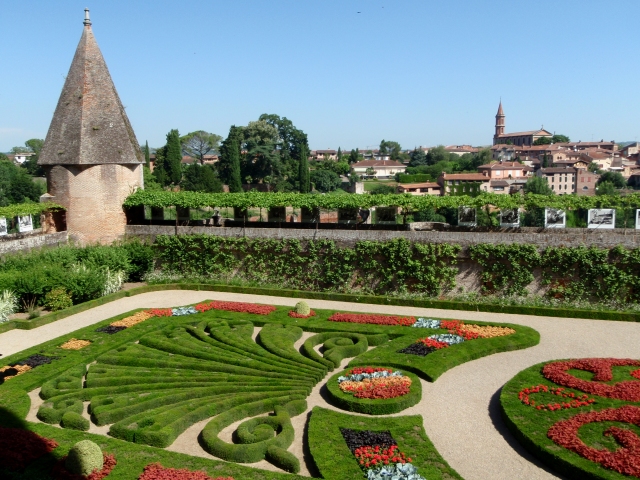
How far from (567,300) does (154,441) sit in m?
16.3

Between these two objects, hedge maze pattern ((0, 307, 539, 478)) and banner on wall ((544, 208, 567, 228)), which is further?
banner on wall ((544, 208, 567, 228))

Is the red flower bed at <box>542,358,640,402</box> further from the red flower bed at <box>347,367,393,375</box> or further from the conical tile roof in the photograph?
the conical tile roof

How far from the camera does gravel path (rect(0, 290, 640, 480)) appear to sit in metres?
11.4

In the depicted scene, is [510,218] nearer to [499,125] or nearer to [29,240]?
[29,240]

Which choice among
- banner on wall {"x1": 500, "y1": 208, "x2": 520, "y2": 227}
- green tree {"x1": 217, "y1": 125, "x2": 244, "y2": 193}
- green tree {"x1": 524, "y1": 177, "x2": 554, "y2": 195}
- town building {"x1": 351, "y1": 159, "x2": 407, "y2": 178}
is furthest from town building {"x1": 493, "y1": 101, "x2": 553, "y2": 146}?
banner on wall {"x1": 500, "y1": 208, "x2": 520, "y2": 227}

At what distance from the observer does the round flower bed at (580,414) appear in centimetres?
1070

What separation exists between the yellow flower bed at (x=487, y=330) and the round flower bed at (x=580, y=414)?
2.65 meters

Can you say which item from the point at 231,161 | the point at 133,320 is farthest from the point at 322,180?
the point at 133,320

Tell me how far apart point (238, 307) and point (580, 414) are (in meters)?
12.9

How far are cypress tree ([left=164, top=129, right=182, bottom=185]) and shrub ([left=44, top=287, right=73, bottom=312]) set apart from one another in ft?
147

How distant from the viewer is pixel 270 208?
2852 cm

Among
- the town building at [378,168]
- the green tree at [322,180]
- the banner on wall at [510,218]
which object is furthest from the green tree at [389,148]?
the banner on wall at [510,218]

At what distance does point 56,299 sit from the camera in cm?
2175

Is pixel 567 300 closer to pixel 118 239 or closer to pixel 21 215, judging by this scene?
pixel 118 239
